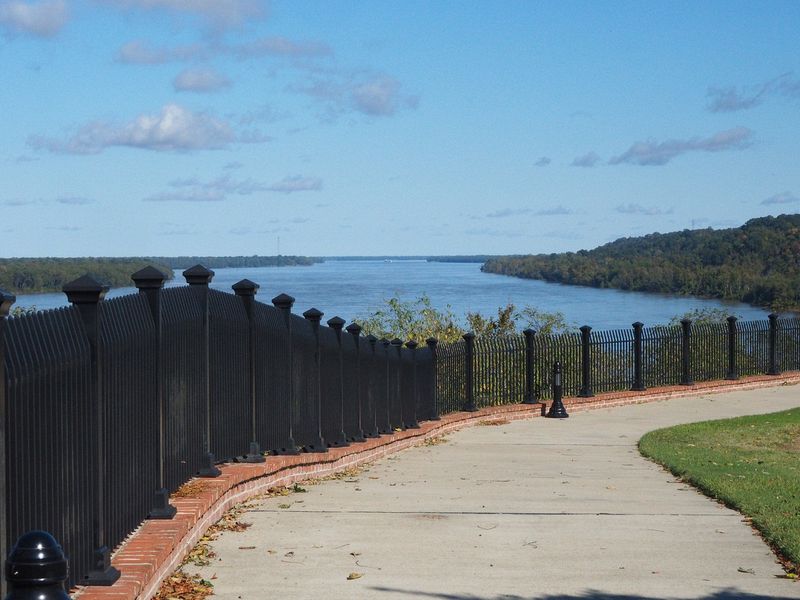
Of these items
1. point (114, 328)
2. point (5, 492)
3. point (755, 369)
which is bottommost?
point (755, 369)

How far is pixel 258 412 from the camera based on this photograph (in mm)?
10789

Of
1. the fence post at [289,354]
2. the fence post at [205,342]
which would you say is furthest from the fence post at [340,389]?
the fence post at [205,342]

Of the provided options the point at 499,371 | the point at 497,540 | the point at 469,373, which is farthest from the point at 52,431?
the point at 499,371

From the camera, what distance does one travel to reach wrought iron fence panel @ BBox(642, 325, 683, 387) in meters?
26.5

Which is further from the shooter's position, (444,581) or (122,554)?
(444,581)

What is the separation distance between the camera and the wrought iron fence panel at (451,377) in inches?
848

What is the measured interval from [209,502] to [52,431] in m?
3.30

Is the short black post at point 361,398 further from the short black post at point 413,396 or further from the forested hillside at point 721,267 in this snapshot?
the forested hillside at point 721,267

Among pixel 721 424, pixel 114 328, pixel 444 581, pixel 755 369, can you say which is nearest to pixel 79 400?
pixel 114 328

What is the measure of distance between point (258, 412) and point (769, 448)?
8971 mm

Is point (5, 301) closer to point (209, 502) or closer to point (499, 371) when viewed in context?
point (209, 502)

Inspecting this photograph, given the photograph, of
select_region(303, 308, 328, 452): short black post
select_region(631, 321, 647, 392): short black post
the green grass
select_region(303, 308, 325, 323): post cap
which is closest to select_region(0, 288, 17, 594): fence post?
the green grass

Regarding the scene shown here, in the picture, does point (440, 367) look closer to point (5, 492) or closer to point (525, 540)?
point (525, 540)

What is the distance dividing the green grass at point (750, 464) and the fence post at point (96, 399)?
472cm
